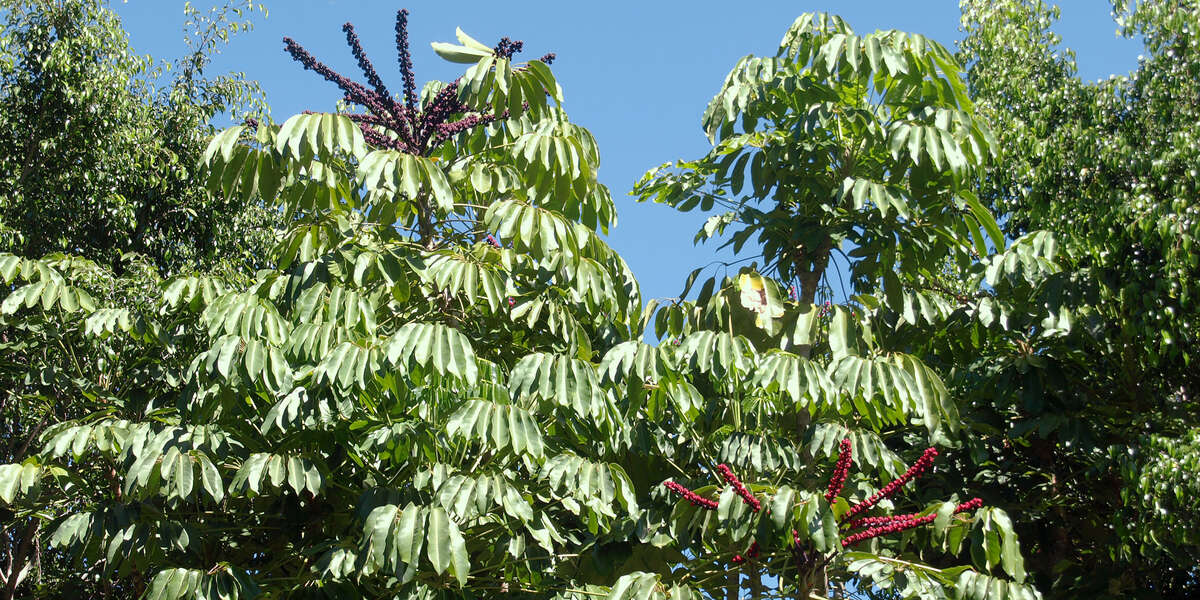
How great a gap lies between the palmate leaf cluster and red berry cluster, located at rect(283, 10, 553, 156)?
0.05 meters

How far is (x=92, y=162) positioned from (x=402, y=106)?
397cm

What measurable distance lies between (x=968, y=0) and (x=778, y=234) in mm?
4122

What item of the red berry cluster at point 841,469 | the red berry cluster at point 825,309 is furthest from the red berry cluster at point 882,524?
the red berry cluster at point 825,309

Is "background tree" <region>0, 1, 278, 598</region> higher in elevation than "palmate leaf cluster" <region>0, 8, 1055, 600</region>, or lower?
higher

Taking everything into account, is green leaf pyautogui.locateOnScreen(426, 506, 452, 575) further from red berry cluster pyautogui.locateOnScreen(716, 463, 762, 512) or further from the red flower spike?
red berry cluster pyautogui.locateOnScreen(716, 463, 762, 512)

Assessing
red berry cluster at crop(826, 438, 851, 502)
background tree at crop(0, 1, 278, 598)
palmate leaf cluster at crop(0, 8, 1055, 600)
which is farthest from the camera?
background tree at crop(0, 1, 278, 598)

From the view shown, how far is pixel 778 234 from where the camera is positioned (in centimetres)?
420

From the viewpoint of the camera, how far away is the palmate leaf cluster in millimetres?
3398

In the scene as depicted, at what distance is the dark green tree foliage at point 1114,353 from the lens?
4.23 m

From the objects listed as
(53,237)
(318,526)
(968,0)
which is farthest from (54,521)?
(968,0)

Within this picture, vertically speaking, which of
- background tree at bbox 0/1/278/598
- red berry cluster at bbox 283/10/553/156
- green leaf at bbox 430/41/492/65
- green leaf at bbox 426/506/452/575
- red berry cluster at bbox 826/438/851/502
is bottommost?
green leaf at bbox 426/506/452/575

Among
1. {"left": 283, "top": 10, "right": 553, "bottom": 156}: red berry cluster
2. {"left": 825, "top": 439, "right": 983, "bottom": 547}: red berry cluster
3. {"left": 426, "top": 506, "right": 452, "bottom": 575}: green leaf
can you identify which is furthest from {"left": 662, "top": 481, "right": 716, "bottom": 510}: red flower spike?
{"left": 283, "top": 10, "right": 553, "bottom": 156}: red berry cluster

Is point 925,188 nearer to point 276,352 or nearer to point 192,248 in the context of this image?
point 276,352

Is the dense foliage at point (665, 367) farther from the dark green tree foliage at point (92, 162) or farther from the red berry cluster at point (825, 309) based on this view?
the dark green tree foliage at point (92, 162)
